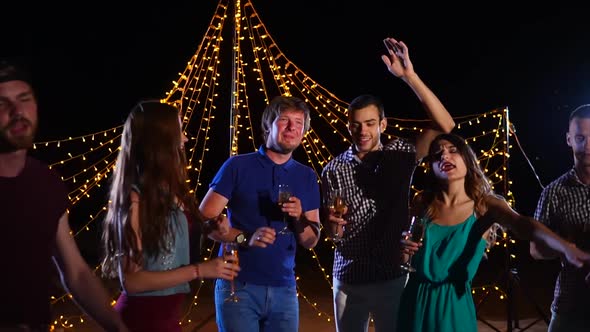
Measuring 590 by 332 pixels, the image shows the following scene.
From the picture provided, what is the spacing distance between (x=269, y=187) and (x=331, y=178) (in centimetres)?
52

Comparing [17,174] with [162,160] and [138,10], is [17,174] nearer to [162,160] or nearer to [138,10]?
[162,160]

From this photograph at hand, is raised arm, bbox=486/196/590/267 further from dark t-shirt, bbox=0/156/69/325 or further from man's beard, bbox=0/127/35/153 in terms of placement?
man's beard, bbox=0/127/35/153

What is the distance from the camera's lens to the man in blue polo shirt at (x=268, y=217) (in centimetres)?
303

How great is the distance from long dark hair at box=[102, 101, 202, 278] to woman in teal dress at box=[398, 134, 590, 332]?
106 centimetres

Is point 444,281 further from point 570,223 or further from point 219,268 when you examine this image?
point 219,268

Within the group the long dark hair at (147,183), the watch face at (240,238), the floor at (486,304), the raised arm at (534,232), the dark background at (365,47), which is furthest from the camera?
the dark background at (365,47)

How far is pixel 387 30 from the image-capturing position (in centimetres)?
1522

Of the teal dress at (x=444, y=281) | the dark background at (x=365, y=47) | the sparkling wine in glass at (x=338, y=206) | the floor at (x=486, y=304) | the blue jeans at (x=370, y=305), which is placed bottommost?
the floor at (x=486, y=304)

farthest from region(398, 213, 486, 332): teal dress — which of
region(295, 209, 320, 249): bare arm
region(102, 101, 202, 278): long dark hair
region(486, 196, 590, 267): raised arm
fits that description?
region(102, 101, 202, 278): long dark hair

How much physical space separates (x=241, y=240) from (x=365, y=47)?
12.9 meters

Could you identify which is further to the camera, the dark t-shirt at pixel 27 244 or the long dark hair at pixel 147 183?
the long dark hair at pixel 147 183

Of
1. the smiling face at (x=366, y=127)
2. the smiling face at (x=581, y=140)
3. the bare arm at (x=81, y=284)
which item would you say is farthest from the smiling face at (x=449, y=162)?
the bare arm at (x=81, y=284)

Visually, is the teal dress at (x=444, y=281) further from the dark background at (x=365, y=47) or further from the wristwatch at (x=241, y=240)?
the dark background at (x=365, y=47)

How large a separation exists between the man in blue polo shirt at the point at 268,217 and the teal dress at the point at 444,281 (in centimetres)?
53
